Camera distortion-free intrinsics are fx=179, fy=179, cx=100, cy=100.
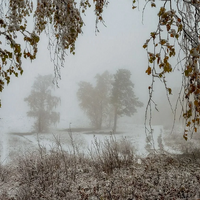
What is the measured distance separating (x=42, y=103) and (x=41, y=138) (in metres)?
5.29

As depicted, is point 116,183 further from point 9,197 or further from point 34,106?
point 34,106

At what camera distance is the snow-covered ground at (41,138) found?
43.4 ft

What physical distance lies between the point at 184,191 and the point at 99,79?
2361 centimetres

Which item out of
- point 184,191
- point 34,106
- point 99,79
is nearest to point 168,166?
point 184,191

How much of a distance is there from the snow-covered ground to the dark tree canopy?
153 centimetres

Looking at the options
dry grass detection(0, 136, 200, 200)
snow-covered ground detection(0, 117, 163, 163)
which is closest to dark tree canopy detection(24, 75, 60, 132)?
snow-covered ground detection(0, 117, 163, 163)

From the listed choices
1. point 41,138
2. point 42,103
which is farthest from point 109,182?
point 42,103

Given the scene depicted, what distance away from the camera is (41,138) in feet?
57.5

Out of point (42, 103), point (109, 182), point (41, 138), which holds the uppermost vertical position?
point (42, 103)

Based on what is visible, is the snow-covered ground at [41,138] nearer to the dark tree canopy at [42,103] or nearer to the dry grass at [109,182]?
the dark tree canopy at [42,103]

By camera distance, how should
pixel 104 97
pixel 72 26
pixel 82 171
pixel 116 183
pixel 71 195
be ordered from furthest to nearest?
1. pixel 104 97
2. pixel 82 171
3. pixel 116 183
4. pixel 71 195
5. pixel 72 26

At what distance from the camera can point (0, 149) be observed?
47.2 ft

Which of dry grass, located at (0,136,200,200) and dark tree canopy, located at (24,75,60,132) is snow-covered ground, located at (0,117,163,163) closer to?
dark tree canopy, located at (24,75,60,132)

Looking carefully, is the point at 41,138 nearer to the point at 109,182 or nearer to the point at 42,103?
the point at 42,103
